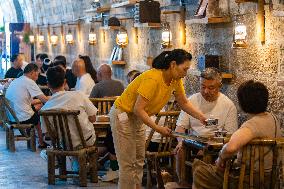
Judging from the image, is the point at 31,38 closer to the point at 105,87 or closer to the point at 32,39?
the point at 32,39

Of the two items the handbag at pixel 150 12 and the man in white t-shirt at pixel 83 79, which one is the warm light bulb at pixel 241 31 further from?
the man in white t-shirt at pixel 83 79

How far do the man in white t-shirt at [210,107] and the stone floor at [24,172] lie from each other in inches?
51.8

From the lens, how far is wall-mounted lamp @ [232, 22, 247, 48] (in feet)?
21.5

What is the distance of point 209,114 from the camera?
6082 mm

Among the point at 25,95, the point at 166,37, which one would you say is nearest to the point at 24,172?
the point at 25,95

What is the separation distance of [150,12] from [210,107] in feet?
11.7

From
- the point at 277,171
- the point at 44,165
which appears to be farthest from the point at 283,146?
the point at 44,165

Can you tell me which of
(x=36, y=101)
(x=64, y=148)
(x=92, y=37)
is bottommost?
(x=64, y=148)

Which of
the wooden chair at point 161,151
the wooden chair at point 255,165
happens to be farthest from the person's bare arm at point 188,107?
the wooden chair at point 255,165

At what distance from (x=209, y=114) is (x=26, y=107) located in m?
4.15

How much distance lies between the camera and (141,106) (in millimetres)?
5348

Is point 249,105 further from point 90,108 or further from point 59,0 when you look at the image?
point 59,0

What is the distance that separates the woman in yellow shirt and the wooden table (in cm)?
27

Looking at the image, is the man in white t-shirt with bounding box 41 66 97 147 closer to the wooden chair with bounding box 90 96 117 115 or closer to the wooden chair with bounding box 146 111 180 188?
the wooden chair with bounding box 146 111 180 188
